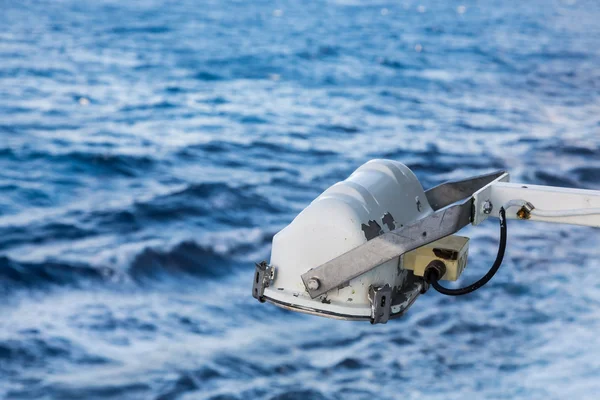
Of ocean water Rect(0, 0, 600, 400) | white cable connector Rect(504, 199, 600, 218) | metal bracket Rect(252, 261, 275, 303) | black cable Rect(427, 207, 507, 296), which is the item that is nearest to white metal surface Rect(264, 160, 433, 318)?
metal bracket Rect(252, 261, 275, 303)

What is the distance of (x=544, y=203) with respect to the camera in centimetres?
178

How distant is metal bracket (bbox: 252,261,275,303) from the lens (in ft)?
6.02

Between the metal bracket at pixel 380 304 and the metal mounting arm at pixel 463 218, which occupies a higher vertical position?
the metal mounting arm at pixel 463 218

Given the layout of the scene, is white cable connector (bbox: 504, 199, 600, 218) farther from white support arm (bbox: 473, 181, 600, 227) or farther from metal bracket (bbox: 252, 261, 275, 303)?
metal bracket (bbox: 252, 261, 275, 303)

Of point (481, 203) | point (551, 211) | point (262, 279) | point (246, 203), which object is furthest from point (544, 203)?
point (246, 203)

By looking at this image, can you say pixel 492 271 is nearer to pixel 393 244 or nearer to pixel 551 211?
pixel 551 211

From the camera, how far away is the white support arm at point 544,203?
5.68 ft

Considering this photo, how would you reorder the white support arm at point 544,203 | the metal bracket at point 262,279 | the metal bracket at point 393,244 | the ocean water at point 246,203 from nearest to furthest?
the metal bracket at point 393,244 → the white support arm at point 544,203 → the metal bracket at point 262,279 → the ocean water at point 246,203

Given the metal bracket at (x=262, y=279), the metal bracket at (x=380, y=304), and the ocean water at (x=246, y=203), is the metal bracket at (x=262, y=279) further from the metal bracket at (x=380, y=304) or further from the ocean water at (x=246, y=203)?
the ocean water at (x=246, y=203)

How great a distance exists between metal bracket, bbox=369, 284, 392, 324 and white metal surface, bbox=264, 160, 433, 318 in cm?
1

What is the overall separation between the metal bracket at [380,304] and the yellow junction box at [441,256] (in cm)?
14

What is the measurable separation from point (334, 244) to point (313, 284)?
0.09m

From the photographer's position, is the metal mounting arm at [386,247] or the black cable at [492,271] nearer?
the metal mounting arm at [386,247]

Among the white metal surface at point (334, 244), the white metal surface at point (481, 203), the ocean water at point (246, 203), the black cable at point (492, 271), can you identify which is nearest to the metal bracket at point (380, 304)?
the white metal surface at point (334, 244)
